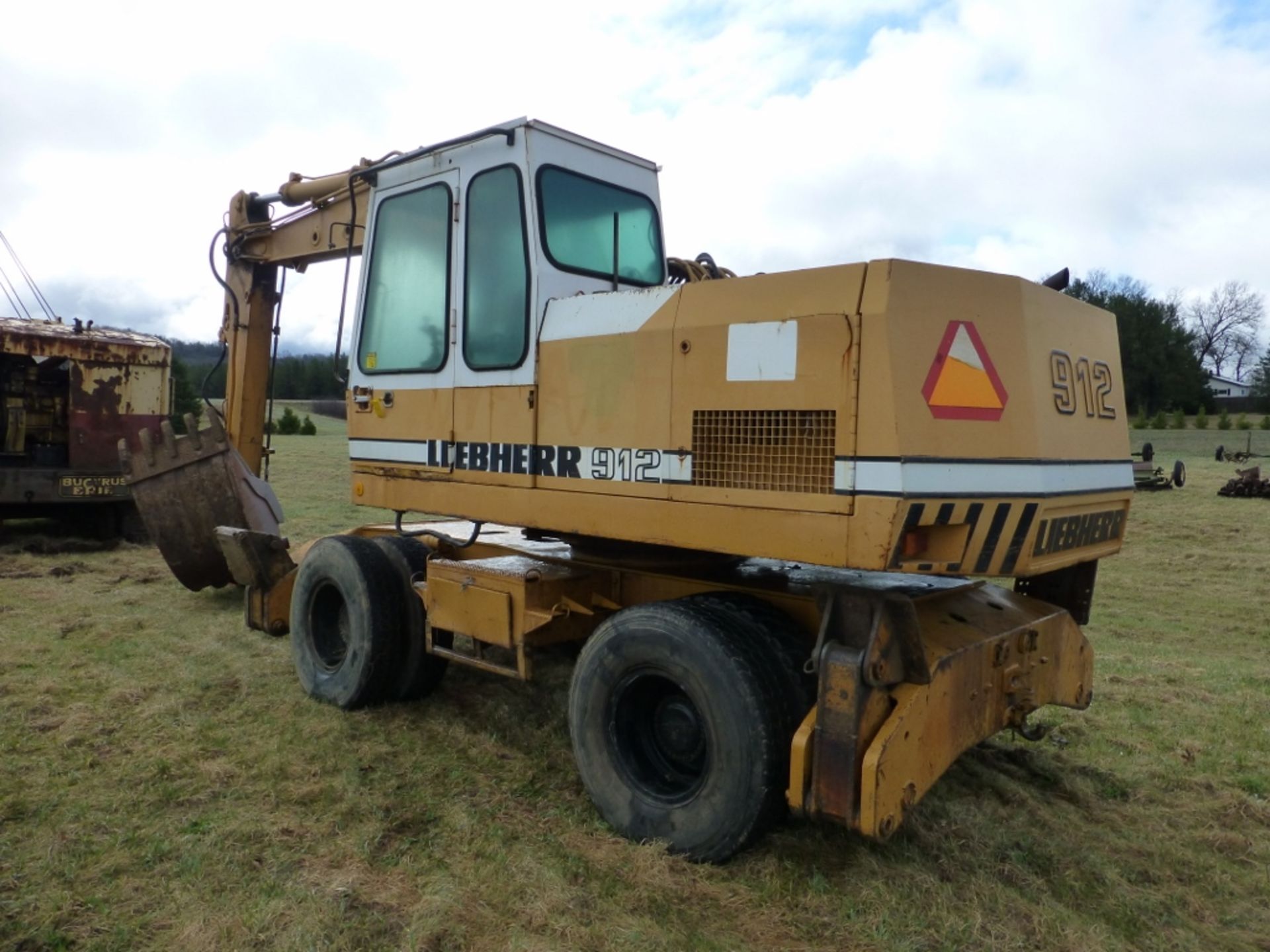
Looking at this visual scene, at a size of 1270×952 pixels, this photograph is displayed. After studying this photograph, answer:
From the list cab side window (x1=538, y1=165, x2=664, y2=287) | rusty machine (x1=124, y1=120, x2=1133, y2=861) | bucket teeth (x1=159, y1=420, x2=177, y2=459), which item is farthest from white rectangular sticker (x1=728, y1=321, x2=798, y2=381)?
bucket teeth (x1=159, y1=420, x2=177, y2=459)

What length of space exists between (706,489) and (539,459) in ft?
3.05

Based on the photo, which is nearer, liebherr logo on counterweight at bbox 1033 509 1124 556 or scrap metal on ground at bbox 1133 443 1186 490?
liebherr logo on counterweight at bbox 1033 509 1124 556

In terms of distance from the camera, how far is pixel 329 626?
19.0 ft

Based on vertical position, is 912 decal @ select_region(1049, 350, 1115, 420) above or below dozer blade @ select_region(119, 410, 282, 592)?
above

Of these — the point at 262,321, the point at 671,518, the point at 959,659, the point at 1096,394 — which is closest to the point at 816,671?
the point at 959,659

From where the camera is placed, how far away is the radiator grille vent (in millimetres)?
3252

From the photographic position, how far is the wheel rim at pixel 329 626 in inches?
223

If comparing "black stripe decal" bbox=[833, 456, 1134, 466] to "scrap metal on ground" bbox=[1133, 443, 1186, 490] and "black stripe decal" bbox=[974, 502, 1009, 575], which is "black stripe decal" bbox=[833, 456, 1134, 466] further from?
"scrap metal on ground" bbox=[1133, 443, 1186, 490]

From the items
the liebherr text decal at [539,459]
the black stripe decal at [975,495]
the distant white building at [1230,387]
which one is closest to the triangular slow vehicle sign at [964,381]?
the black stripe decal at [975,495]

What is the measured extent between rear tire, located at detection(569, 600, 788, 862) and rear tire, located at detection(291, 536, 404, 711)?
1624mm

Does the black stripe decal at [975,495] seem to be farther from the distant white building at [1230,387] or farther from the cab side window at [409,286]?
the distant white building at [1230,387]

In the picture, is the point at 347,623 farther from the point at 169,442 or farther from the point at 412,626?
the point at 169,442

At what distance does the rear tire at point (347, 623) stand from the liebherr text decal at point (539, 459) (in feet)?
2.00

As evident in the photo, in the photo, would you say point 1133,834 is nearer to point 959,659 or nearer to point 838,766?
point 959,659
